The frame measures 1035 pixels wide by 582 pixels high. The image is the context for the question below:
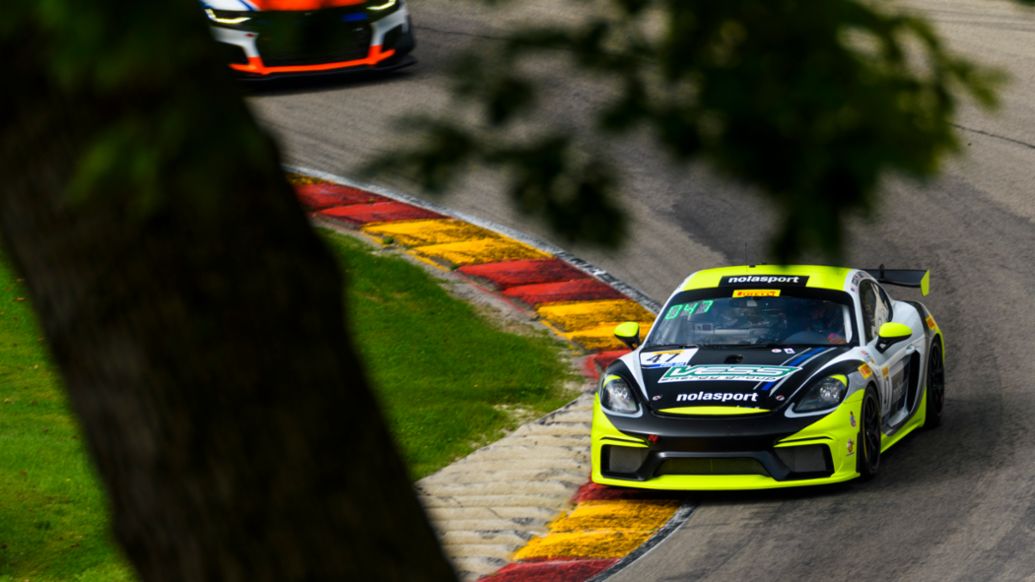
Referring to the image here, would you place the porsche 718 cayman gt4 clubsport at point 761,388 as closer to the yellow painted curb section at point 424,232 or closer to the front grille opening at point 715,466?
the front grille opening at point 715,466

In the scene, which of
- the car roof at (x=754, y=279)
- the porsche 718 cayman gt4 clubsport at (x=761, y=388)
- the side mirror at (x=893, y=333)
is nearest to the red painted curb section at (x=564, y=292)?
the car roof at (x=754, y=279)

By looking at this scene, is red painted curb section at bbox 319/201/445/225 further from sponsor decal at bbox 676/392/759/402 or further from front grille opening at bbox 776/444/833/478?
front grille opening at bbox 776/444/833/478

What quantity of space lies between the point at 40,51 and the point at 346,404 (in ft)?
2.97

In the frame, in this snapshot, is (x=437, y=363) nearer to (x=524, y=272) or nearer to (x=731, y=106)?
(x=524, y=272)

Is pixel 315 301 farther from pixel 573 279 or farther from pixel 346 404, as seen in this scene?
pixel 573 279

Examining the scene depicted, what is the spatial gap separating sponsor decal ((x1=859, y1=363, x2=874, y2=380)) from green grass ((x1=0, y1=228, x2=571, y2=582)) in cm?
310

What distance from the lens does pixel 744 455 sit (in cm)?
1075

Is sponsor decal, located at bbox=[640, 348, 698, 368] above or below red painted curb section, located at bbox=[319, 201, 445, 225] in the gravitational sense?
above

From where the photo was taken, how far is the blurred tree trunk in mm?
3029

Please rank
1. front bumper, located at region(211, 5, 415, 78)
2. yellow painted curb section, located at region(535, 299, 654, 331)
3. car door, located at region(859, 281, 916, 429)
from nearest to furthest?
1. front bumper, located at region(211, 5, 415, 78)
2. car door, located at region(859, 281, 916, 429)
3. yellow painted curb section, located at region(535, 299, 654, 331)

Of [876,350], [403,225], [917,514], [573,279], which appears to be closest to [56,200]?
[917,514]

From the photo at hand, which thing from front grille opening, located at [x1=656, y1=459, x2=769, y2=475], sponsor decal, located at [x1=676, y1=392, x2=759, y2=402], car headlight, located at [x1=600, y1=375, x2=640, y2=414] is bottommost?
front grille opening, located at [x1=656, y1=459, x2=769, y2=475]

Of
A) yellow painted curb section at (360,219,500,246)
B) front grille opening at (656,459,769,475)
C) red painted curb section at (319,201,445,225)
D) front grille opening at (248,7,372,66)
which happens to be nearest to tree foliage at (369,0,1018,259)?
front grille opening at (248,7,372,66)

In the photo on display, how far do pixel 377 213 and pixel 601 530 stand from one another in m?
8.38
